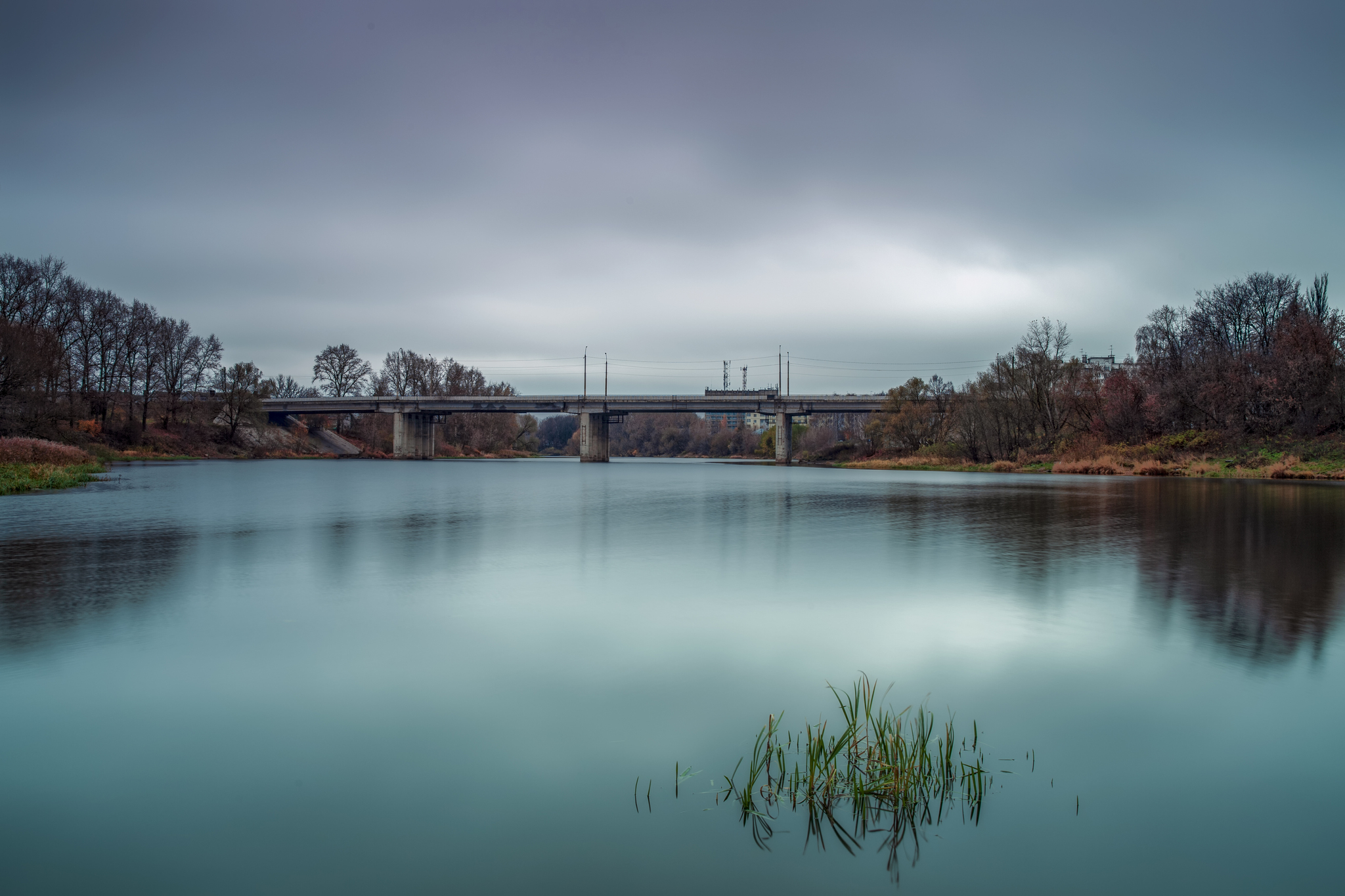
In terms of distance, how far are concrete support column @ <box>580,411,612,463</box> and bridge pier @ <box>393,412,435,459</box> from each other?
2176 centimetres

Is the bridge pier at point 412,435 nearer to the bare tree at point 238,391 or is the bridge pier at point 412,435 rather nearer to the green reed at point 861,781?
the bare tree at point 238,391

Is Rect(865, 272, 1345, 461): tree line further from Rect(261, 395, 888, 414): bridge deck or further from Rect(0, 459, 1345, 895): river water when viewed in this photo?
Rect(0, 459, 1345, 895): river water

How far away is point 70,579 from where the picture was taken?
33.1 feet

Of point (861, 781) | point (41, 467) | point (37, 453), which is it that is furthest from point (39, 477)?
point (861, 781)

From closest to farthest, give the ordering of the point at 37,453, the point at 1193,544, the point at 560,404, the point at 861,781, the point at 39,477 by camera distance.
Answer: the point at 861,781
the point at 1193,544
the point at 39,477
the point at 37,453
the point at 560,404

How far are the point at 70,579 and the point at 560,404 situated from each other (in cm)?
8905

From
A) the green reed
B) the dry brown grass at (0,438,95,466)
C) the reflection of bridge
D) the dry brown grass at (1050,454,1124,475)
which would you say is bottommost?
the green reed

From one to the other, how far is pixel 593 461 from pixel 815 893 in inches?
3732

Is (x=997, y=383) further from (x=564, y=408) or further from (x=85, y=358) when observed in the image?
(x=85, y=358)

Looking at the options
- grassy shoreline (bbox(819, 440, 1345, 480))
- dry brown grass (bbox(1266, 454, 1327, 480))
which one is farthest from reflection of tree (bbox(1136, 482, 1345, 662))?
grassy shoreline (bbox(819, 440, 1345, 480))

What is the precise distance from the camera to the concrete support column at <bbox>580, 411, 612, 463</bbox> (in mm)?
98188

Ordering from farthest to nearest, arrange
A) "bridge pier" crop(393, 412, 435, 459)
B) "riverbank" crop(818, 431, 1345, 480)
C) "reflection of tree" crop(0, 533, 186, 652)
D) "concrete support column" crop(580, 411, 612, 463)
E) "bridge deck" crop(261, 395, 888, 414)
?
"bridge pier" crop(393, 412, 435, 459) < "concrete support column" crop(580, 411, 612, 463) < "bridge deck" crop(261, 395, 888, 414) < "riverbank" crop(818, 431, 1345, 480) < "reflection of tree" crop(0, 533, 186, 652)

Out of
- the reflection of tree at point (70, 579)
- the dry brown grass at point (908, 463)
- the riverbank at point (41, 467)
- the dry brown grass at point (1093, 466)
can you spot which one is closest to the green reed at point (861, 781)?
the reflection of tree at point (70, 579)

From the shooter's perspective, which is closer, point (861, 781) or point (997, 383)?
point (861, 781)
